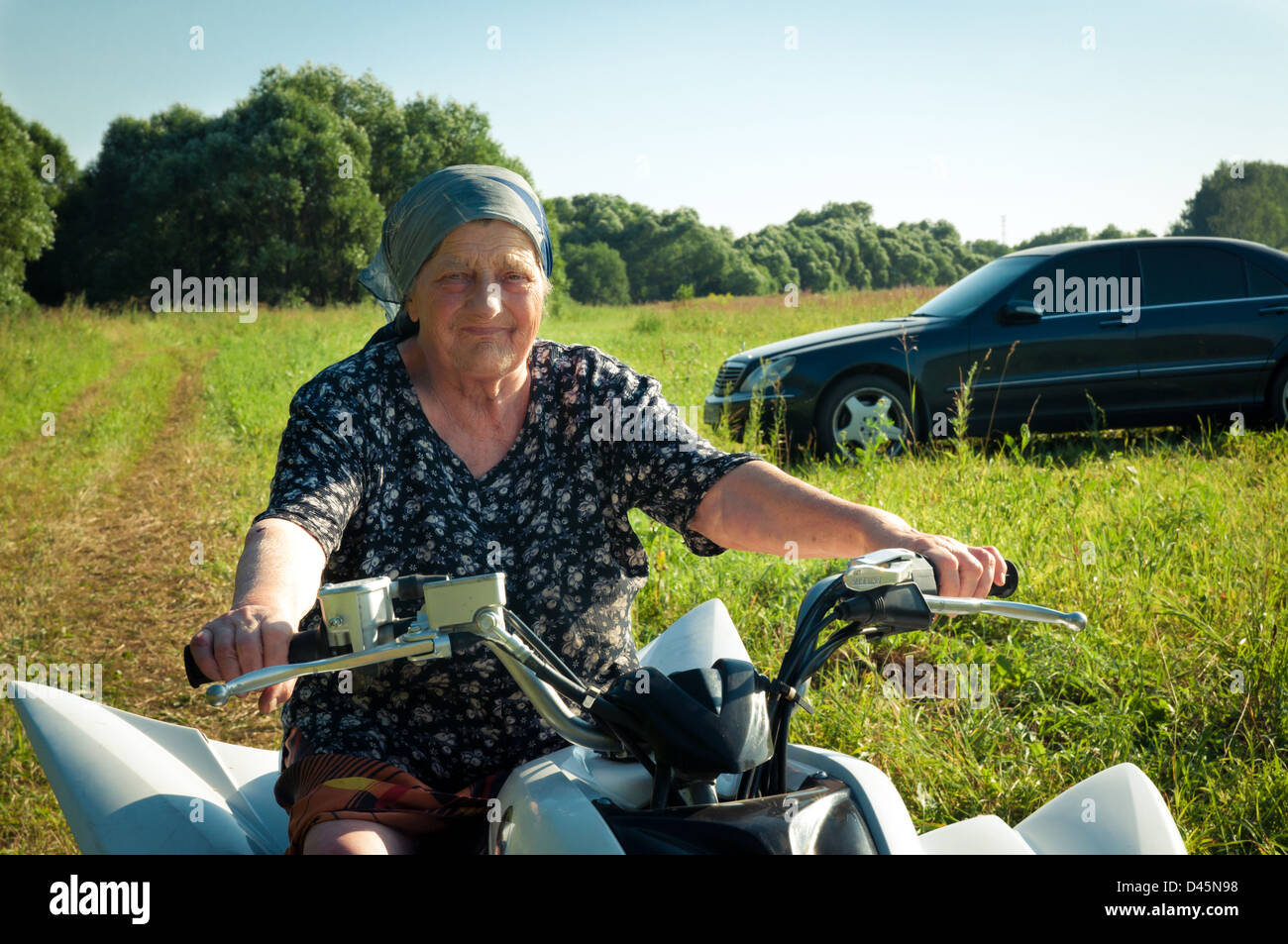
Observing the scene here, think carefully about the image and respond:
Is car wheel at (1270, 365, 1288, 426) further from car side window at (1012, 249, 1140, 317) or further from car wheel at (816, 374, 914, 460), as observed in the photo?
car wheel at (816, 374, 914, 460)

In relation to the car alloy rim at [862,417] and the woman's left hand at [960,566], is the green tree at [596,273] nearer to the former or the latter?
→ the car alloy rim at [862,417]

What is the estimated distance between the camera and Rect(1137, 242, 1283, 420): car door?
22.8 feet

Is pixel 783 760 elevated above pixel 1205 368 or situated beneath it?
situated beneath

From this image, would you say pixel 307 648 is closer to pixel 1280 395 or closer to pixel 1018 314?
pixel 1018 314

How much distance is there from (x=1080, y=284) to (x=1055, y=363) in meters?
0.70

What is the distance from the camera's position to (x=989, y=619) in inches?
147

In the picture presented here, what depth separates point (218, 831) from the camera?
61.6 inches

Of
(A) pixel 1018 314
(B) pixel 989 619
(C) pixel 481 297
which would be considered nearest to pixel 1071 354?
(A) pixel 1018 314

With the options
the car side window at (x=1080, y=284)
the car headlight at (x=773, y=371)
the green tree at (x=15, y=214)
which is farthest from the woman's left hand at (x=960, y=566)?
the green tree at (x=15, y=214)

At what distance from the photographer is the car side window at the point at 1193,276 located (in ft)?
23.3

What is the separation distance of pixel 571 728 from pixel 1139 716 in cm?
241
